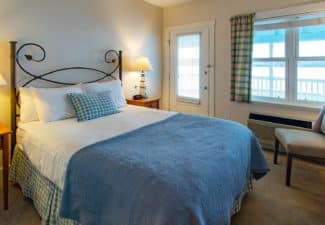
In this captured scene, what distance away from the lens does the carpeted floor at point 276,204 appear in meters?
1.99

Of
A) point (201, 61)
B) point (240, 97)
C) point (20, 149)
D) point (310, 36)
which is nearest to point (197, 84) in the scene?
point (201, 61)

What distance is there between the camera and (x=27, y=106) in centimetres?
255

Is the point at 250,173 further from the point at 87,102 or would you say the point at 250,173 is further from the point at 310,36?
the point at 310,36

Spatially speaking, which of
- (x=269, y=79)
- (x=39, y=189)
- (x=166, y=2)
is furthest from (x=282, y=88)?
(x=39, y=189)

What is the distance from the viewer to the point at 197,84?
4414 millimetres

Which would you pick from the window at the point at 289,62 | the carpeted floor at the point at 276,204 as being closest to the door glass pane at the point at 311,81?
the window at the point at 289,62

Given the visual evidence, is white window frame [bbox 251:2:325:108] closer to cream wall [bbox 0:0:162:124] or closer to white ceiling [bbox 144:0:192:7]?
white ceiling [bbox 144:0:192:7]

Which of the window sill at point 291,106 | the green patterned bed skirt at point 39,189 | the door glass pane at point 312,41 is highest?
the door glass pane at point 312,41

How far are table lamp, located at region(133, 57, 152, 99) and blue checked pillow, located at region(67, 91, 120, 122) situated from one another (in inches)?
47.0

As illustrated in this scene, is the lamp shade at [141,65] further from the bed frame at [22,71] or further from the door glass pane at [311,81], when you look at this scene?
the door glass pane at [311,81]

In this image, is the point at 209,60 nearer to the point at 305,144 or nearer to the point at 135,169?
the point at 305,144

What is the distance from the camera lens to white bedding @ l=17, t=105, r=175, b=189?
1.79m

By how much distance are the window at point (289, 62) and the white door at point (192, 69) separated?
77cm

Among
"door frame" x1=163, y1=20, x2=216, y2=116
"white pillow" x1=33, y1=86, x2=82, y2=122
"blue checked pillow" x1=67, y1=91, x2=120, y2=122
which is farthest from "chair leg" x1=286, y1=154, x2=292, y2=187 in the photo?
"white pillow" x1=33, y1=86, x2=82, y2=122
